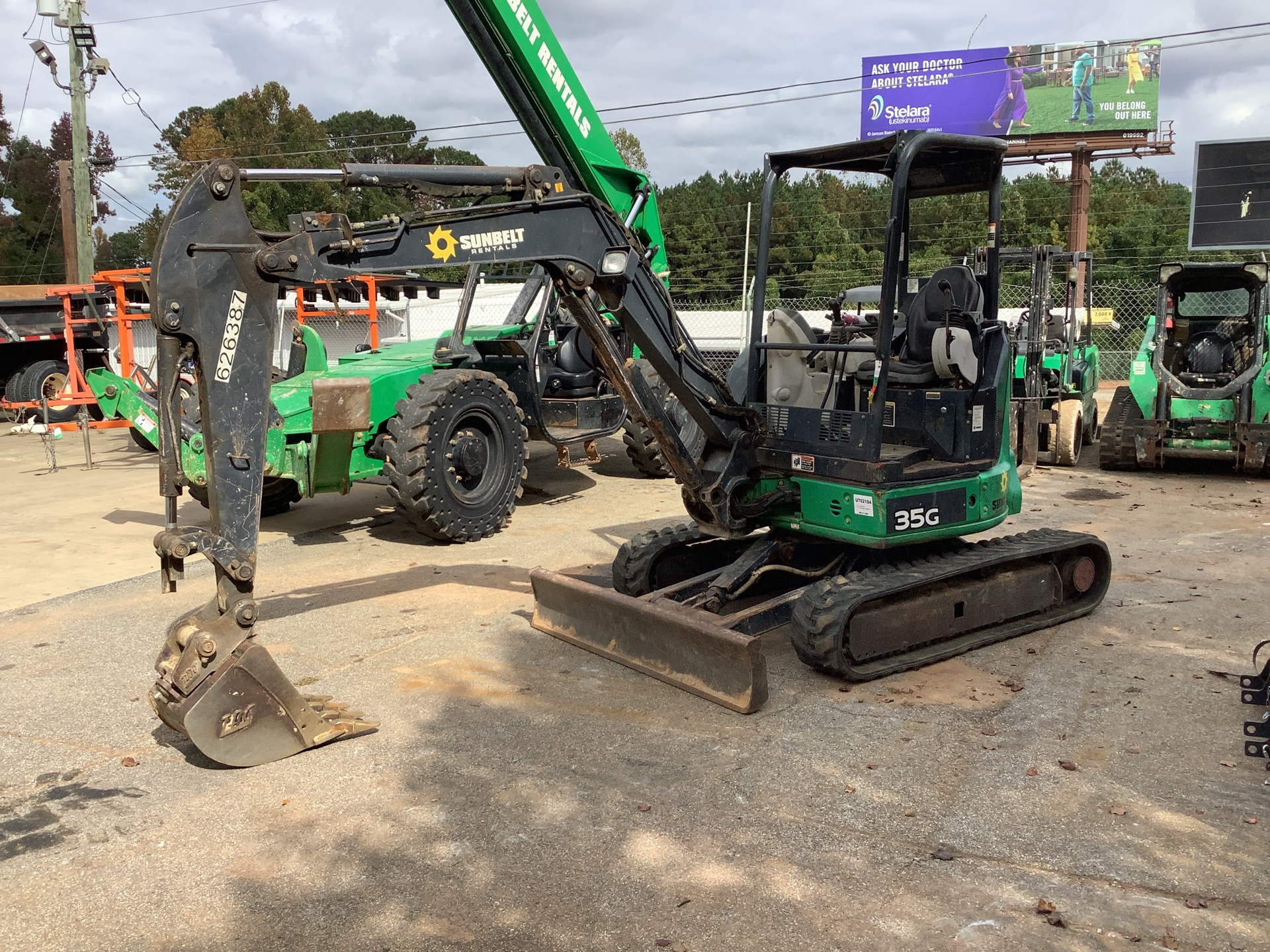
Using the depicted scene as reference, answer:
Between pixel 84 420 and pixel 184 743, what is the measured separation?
9.45 meters

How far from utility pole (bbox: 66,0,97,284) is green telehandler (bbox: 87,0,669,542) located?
1293 centimetres

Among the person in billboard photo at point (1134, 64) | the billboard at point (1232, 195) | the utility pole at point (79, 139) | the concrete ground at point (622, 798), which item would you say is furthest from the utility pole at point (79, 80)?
the person in billboard photo at point (1134, 64)

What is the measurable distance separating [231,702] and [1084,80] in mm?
35502

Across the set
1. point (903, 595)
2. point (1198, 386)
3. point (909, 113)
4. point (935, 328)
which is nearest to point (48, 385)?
point (935, 328)

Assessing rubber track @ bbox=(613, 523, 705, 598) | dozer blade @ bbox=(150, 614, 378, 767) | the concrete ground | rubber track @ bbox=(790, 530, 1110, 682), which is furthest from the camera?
rubber track @ bbox=(613, 523, 705, 598)

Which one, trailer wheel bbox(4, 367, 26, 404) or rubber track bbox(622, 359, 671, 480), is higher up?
trailer wheel bbox(4, 367, 26, 404)

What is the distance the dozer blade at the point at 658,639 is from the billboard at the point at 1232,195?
69.7ft

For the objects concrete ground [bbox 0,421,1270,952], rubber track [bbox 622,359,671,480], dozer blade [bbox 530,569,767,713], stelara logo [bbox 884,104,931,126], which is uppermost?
stelara logo [bbox 884,104,931,126]

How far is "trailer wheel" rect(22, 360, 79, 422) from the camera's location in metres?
19.3

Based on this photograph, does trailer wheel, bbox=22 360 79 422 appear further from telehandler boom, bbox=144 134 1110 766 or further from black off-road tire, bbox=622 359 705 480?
telehandler boom, bbox=144 134 1110 766

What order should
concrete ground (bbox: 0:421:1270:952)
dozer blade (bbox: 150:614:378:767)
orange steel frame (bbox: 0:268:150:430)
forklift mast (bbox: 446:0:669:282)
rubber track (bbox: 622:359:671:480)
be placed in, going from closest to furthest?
concrete ground (bbox: 0:421:1270:952) → dozer blade (bbox: 150:614:378:767) → forklift mast (bbox: 446:0:669:282) → rubber track (bbox: 622:359:671:480) → orange steel frame (bbox: 0:268:150:430)

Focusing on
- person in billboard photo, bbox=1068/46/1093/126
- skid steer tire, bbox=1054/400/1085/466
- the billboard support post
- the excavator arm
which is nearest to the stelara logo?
person in billboard photo, bbox=1068/46/1093/126

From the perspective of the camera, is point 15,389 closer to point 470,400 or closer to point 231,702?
point 470,400

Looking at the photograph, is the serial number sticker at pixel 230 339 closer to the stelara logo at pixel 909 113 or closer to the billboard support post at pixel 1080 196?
the billboard support post at pixel 1080 196
